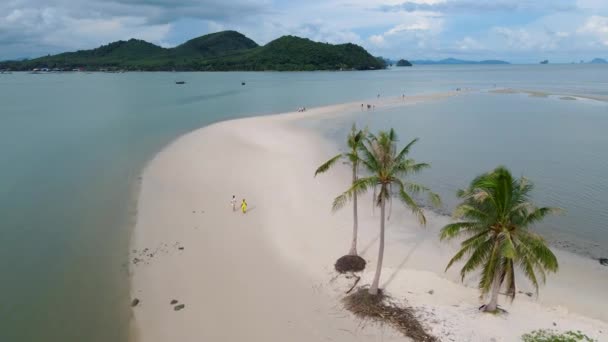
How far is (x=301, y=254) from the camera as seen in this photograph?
23453 mm

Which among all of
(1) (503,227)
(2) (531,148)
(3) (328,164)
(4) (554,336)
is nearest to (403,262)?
(3) (328,164)

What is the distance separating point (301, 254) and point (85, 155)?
39.9 m

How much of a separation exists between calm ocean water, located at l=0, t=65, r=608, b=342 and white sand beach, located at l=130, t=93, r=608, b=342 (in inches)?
90.3

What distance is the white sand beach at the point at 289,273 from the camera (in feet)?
55.6

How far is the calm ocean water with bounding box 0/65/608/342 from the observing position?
2089cm

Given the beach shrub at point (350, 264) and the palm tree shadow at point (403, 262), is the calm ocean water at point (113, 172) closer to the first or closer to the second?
the palm tree shadow at point (403, 262)

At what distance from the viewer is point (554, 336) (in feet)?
49.2

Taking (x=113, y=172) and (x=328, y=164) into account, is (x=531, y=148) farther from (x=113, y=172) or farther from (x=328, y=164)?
(x=113, y=172)

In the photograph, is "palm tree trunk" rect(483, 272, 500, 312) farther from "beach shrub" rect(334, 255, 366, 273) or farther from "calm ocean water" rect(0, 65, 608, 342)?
"calm ocean water" rect(0, 65, 608, 342)

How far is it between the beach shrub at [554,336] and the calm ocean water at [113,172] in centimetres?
1305

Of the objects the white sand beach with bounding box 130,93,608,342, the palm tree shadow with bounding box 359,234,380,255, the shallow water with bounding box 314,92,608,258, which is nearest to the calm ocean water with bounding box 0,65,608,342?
the shallow water with bounding box 314,92,608,258

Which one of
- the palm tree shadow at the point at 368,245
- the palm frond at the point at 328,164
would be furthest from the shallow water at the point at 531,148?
the palm frond at the point at 328,164

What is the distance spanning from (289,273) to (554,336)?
484 inches

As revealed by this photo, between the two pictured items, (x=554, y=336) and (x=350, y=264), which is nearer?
(x=554, y=336)
